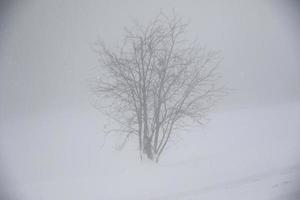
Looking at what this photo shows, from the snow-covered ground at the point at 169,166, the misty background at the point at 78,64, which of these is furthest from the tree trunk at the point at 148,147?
the misty background at the point at 78,64

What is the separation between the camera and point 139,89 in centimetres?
1228

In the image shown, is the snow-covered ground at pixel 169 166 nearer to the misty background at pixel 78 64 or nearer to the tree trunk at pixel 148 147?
the misty background at pixel 78 64

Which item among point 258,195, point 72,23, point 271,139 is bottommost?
point 258,195

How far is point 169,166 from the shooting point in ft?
37.1

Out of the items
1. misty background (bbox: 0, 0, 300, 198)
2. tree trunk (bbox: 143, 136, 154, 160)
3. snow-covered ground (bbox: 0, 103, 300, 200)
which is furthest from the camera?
misty background (bbox: 0, 0, 300, 198)

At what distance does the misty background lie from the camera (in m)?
19.0

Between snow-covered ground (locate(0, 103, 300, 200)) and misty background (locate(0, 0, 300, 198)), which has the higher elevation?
misty background (locate(0, 0, 300, 198))

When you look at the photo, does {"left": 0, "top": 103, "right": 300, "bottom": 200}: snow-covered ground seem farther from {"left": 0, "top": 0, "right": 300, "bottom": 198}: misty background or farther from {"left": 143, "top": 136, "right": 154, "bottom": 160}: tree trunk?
{"left": 143, "top": 136, "right": 154, "bottom": 160}: tree trunk

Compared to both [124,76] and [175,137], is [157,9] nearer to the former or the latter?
[175,137]

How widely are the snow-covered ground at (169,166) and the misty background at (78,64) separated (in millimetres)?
183

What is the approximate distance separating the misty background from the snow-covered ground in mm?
183

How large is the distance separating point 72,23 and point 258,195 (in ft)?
174

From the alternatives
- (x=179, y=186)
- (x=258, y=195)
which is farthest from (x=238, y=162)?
(x=258, y=195)

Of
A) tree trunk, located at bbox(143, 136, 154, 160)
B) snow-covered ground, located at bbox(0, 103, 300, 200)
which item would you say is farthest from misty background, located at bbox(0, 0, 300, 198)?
tree trunk, located at bbox(143, 136, 154, 160)
